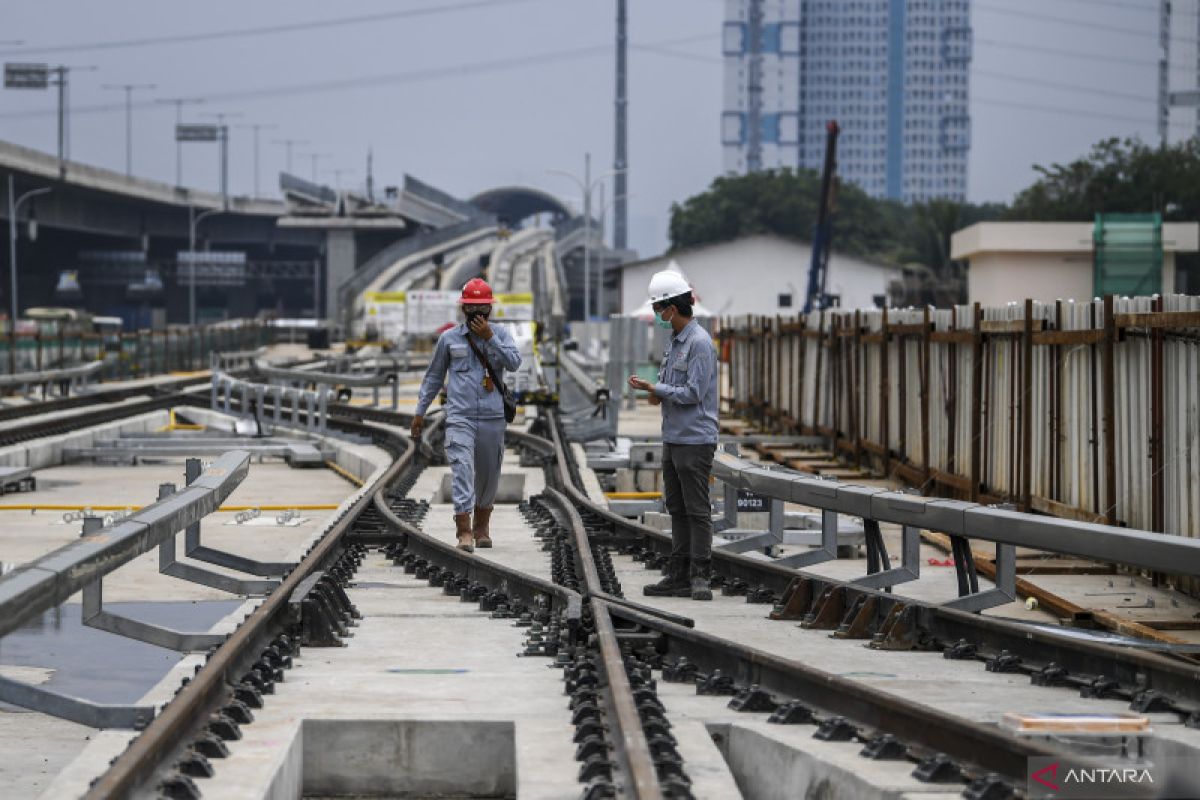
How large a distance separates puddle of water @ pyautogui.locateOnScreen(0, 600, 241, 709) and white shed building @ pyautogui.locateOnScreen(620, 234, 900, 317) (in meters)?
95.1

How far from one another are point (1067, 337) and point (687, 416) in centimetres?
472

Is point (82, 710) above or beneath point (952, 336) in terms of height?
beneath

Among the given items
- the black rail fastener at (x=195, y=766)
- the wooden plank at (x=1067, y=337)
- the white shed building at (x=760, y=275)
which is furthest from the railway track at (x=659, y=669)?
the white shed building at (x=760, y=275)

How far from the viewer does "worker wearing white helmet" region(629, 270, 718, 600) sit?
39.5ft

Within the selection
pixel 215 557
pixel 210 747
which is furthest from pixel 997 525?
pixel 210 747

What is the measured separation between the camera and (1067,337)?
1569 centimetres

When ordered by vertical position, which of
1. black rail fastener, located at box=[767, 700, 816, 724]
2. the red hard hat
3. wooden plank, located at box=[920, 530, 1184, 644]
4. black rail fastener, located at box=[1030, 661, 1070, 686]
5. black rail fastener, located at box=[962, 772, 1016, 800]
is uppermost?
the red hard hat

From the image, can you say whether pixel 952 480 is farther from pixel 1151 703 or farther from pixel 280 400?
pixel 280 400

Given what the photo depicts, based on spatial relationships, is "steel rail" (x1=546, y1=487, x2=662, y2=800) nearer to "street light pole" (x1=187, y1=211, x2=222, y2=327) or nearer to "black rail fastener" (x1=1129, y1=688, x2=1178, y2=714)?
"black rail fastener" (x1=1129, y1=688, x2=1178, y2=714)

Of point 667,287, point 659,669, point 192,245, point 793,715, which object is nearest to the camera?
point 793,715

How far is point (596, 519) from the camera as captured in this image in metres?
16.6

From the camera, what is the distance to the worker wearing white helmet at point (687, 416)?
39.5 feet

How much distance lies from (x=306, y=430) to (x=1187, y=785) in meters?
28.2

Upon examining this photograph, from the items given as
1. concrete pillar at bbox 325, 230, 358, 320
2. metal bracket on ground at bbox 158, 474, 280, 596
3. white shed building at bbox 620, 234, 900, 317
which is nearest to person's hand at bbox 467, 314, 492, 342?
metal bracket on ground at bbox 158, 474, 280, 596
